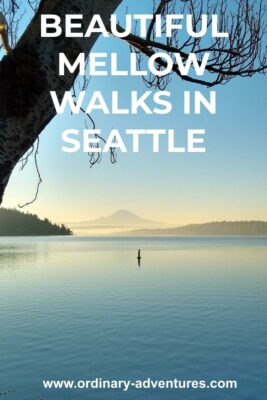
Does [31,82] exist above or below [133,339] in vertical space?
above

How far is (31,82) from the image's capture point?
2031 mm

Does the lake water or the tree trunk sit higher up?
the tree trunk

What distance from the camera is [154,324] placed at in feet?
102

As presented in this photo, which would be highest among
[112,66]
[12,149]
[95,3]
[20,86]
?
[112,66]

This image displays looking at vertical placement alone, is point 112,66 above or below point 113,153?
above

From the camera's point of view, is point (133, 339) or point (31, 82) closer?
point (31, 82)

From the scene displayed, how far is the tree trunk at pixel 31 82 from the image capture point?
78.3 inches

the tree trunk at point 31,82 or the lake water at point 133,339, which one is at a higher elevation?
the tree trunk at point 31,82

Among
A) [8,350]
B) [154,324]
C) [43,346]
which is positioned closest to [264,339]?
[154,324]

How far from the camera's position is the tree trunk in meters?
1.99

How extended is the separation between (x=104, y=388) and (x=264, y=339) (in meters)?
12.2

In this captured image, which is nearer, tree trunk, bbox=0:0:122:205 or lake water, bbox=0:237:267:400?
tree trunk, bbox=0:0:122:205

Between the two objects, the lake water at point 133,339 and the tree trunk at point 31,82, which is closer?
the tree trunk at point 31,82

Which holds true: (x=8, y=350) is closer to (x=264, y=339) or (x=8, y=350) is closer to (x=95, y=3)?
(x=264, y=339)
